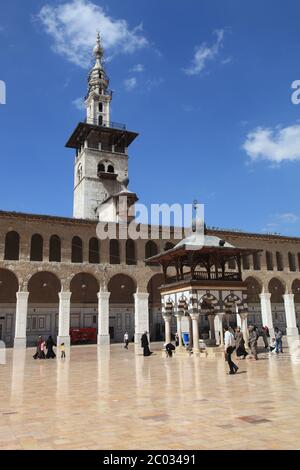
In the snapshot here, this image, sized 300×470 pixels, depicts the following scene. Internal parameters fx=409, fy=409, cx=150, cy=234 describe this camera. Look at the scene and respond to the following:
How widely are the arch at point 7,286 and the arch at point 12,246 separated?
3.04 m

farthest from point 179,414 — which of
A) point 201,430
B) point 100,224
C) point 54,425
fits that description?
point 100,224

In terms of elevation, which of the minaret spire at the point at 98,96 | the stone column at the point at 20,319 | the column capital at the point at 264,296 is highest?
the minaret spire at the point at 98,96

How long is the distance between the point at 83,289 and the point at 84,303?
116 centimetres

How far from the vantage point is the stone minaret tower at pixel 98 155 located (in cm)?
4131

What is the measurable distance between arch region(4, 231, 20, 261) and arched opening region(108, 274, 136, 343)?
8.93m

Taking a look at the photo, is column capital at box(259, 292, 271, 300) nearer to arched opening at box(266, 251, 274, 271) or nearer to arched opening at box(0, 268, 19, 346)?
arched opening at box(266, 251, 274, 271)

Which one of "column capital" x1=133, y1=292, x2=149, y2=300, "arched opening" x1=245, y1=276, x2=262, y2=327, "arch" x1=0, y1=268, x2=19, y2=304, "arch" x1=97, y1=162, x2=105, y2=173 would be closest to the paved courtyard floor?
"column capital" x1=133, y1=292, x2=149, y2=300

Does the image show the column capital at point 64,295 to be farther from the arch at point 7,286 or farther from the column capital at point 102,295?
the arch at point 7,286

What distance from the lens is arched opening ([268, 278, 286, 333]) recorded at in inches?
1626

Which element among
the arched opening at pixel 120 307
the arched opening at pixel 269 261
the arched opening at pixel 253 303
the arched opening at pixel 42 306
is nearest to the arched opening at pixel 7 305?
the arched opening at pixel 42 306

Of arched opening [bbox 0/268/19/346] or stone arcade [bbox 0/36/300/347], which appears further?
arched opening [bbox 0/268/19/346]
